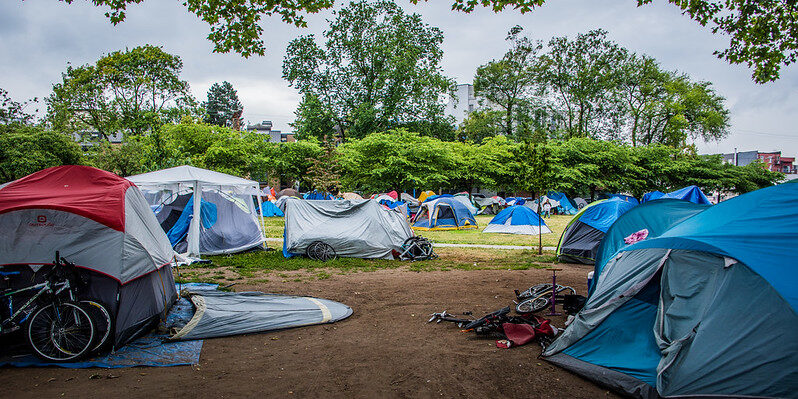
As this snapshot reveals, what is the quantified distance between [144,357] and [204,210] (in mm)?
9385

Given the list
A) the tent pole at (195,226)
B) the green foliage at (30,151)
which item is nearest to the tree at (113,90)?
the green foliage at (30,151)

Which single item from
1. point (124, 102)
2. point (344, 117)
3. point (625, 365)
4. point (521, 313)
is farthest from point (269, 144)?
point (625, 365)

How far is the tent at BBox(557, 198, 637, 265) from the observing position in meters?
12.4

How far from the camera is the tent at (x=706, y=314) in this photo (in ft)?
11.7

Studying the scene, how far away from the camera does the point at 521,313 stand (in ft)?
22.3

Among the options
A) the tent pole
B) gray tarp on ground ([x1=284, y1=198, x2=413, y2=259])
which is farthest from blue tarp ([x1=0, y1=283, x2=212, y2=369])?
the tent pole

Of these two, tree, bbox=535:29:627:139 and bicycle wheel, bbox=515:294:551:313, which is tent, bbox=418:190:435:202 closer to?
tree, bbox=535:29:627:139

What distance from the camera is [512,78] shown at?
43469 millimetres

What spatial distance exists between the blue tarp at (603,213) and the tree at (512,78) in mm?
32757

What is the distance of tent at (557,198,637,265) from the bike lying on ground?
447 inches

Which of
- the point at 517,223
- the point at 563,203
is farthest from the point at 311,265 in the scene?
the point at 563,203

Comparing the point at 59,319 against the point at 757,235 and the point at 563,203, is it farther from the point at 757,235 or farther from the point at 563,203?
the point at 563,203

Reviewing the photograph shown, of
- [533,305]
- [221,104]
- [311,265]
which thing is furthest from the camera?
[221,104]

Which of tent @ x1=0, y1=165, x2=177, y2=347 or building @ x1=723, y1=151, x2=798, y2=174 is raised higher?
building @ x1=723, y1=151, x2=798, y2=174
